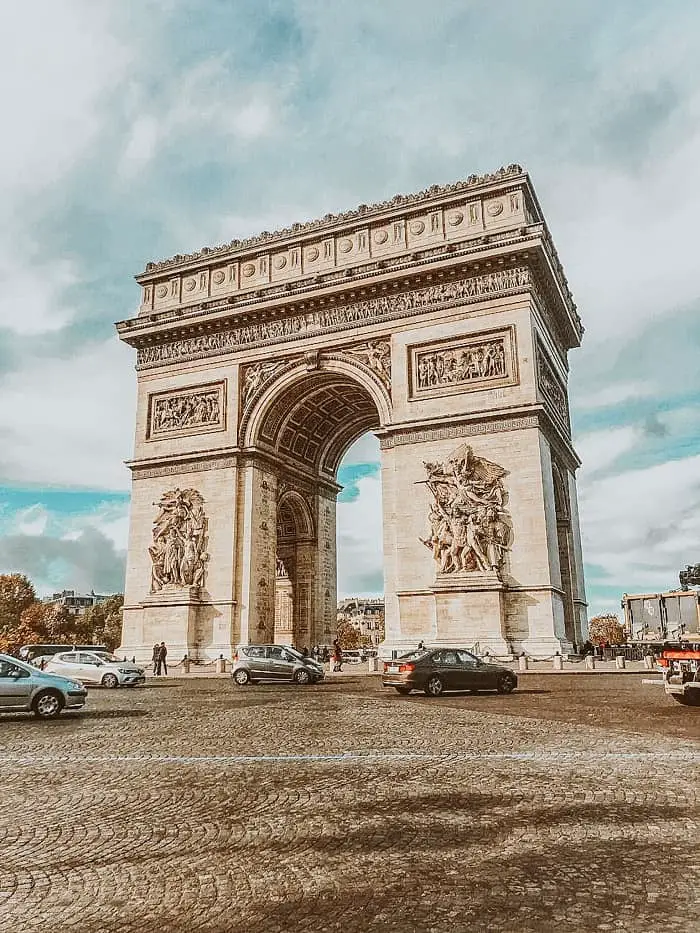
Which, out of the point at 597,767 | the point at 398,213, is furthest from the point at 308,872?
the point at 398,213

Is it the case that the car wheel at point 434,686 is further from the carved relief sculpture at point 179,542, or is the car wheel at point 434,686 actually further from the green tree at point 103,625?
the green tree at point 103,625

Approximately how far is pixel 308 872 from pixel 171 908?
85 centimetres

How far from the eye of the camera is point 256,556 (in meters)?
29.7

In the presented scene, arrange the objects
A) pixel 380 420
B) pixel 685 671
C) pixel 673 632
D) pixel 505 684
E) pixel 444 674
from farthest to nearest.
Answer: pixel 380 420 < pixel 505 684 < pixel 444 674 < pixel 673 632 < pixel 685 671

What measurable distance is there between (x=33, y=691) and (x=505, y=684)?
1008 centimetres

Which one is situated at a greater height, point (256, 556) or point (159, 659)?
point (256, 556)

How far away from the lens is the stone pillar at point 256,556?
2905cm

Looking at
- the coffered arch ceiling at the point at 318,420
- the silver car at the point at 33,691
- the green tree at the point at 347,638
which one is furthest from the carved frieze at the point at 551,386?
the green tree at the point at 347,638

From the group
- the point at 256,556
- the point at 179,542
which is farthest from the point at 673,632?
A: the point at 179,542

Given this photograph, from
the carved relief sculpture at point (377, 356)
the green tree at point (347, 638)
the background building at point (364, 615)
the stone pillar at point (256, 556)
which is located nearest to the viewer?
the carved relief sculpture at point (377, 356)

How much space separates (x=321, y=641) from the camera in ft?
113

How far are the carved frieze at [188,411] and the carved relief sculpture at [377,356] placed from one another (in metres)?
6.21

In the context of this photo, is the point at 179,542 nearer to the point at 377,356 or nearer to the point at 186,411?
the point at 186,411

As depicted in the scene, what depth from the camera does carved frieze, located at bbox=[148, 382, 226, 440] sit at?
3153 cm
